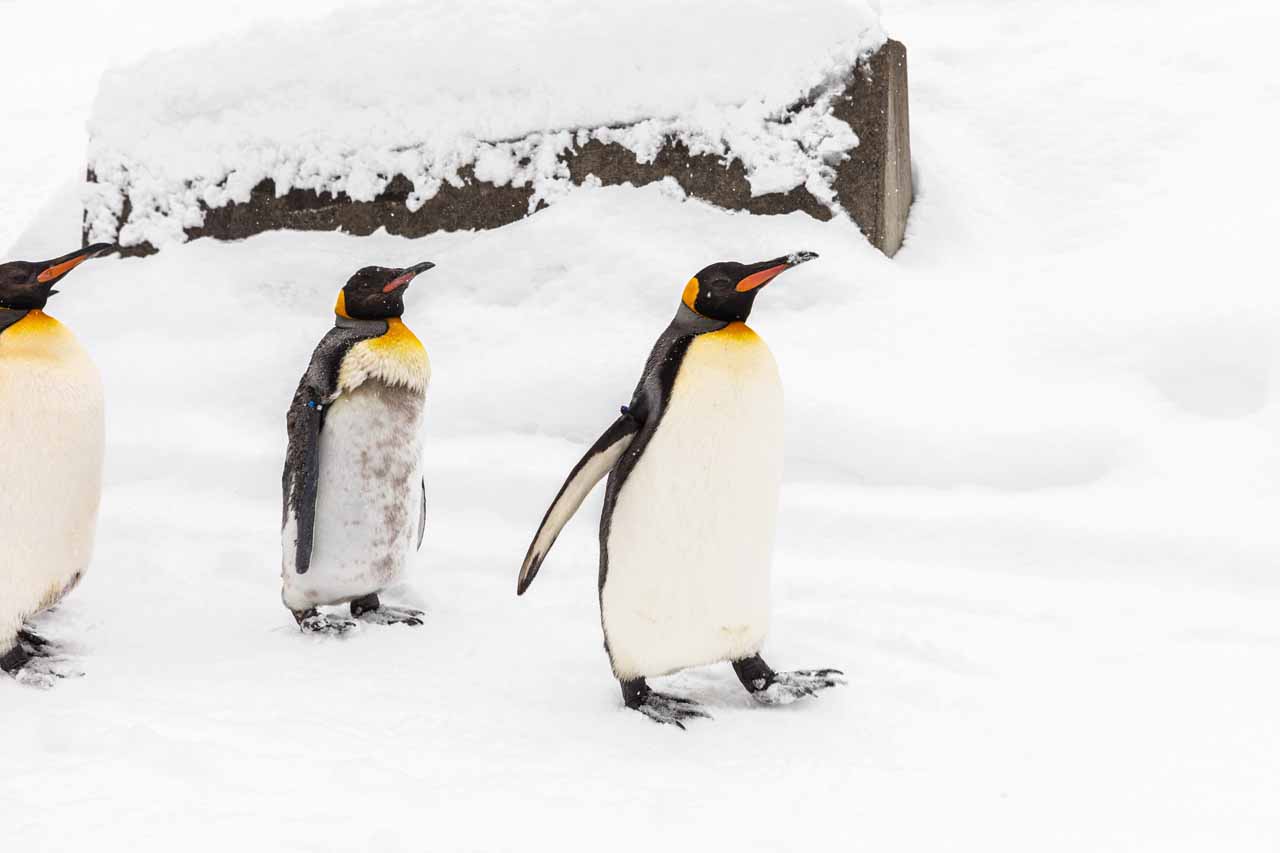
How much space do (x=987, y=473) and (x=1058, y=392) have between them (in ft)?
1.66

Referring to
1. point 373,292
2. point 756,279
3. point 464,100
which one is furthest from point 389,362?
point 464,100

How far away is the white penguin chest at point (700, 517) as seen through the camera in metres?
2.31

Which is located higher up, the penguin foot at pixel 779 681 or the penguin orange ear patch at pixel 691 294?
the penguin orange ear patch at pixel 691 294

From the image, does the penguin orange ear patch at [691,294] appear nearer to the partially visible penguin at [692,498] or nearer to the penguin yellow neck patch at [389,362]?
the partially visible penguin at [692,498]

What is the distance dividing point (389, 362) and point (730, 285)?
1.07 m

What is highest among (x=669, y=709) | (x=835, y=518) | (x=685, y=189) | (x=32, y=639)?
(x=685, y=189)

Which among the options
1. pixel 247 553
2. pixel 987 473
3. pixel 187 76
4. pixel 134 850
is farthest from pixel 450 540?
pixel 187 76

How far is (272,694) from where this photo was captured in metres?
2.54

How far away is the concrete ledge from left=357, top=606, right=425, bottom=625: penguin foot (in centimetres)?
243

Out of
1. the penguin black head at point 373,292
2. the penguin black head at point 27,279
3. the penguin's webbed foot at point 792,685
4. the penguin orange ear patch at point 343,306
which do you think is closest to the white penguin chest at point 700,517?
A: the penguin's webbed foot at point 792,685

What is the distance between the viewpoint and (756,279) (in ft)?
7.64

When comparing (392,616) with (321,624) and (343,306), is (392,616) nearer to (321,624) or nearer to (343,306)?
(321,624)

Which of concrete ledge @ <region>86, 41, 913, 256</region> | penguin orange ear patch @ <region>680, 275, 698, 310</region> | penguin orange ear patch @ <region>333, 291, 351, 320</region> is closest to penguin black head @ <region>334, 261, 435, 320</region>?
penguin orange ear patch @ <region>333, 291, 351, 320</region>

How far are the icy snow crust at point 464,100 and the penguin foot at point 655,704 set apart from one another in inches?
109
